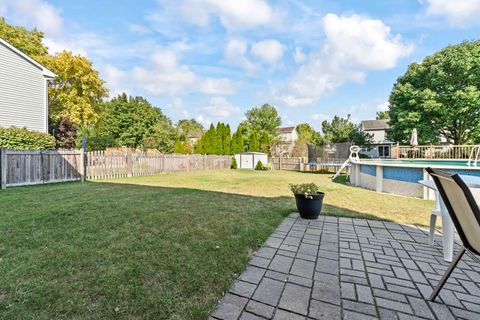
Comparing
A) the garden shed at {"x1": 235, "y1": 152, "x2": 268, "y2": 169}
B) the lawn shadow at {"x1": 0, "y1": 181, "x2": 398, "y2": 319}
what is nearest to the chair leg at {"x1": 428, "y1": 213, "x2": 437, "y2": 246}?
the lawn shadow at {"x1": 0, "y1": 181, "x2": 398, "y2": 319}

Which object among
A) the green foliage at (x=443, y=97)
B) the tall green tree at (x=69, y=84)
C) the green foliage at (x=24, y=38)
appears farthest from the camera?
the tall green tree at (x=69, y=84)

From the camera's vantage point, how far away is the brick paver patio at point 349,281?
→ 165 cm

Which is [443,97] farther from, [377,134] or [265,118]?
[265,118]

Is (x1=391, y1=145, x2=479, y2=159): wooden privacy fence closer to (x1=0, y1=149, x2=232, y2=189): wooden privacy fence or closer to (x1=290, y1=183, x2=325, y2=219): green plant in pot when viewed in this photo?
(x1=290, y1=183, x2=325, y2=219): green plant in pot

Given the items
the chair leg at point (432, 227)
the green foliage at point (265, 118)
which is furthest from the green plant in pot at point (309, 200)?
the green foliage at point (265, 118)

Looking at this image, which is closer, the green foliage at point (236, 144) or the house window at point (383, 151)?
the green foliage at point (236, 144)

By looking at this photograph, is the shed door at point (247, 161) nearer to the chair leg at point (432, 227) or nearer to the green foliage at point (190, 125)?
the chair leg at point (432, 227)

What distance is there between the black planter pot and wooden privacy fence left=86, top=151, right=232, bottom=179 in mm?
9218

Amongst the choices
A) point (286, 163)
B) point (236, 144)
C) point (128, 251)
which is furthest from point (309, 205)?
point (236, 144)

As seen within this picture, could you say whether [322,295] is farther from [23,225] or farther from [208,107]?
[208,107]

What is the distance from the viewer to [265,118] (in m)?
33.8

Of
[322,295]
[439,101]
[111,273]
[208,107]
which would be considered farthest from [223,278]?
[208,107]

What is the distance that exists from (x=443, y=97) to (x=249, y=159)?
49.2 feet

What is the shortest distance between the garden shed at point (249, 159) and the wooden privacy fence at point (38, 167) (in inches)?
497
